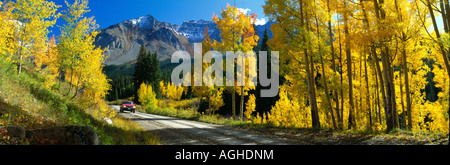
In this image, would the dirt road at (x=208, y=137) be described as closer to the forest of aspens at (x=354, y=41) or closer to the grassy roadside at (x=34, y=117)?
the grassy roadside at (x=34, y=117)

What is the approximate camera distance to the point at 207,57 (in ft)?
73.8

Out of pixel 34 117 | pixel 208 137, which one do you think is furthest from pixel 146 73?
pixel 208 137

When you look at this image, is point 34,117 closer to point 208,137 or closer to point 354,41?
point 208,137

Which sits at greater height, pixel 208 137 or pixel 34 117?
pixel 34 117

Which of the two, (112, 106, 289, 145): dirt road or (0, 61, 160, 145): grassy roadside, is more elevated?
(0, 61, 160, 145): grassy roadside

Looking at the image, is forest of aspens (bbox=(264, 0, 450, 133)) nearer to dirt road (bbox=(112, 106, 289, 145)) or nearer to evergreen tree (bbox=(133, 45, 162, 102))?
dirt road (bbox=(112, 106, 289, 145))

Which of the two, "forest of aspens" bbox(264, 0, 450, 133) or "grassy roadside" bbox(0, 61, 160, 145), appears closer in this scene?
"grassy roadside" bbox(0, 61, 160, 145)

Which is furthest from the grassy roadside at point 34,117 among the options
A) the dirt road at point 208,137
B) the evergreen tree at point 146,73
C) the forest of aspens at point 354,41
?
the evergreen tree at point 146,73

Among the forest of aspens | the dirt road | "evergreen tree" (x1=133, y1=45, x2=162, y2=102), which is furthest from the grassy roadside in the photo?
"evergreen tree" (x1=133, y1=45, x2=162, y2=102)

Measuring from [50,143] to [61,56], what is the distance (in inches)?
471

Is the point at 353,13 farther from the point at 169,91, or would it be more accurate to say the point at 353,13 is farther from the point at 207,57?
the point at 169,91

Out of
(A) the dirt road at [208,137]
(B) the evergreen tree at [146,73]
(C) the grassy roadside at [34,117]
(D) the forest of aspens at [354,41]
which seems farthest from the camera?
(B) the evergreen tree at [146,73]

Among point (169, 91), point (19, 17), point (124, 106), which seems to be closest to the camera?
point (19, 17)
